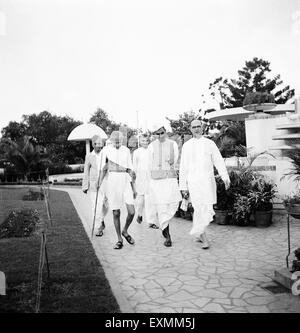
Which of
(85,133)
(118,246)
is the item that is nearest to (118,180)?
(118,246)

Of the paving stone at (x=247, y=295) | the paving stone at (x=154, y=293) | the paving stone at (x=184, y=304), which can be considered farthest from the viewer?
the paving stone at (x=154, y=293)

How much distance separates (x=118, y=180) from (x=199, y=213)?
4.85ft

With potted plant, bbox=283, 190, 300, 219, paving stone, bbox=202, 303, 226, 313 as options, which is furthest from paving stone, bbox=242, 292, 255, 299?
potted plant, bbox=283, 190, 300, 219

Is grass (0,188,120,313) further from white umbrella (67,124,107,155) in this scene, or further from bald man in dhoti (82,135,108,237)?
white umbrella (67,124,107,155)

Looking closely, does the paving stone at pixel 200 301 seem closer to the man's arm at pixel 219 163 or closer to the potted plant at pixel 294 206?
the potted plant at pixel 294 206

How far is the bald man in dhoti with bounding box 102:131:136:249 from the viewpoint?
6508mm

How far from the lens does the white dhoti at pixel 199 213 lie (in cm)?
631

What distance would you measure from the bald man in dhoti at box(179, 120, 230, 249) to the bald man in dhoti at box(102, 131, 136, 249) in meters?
1.04

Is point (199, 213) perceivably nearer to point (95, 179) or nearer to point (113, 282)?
point (113, 282)

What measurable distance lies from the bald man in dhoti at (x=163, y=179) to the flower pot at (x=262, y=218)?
1.89m

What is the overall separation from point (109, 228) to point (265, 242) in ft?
11.3

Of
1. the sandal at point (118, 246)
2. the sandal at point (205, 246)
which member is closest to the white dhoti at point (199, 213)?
the sandal at point (205, 246)

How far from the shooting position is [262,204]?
7629 millimetres

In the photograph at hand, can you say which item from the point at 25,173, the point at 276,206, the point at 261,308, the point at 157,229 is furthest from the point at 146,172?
→ the point at 25,173
